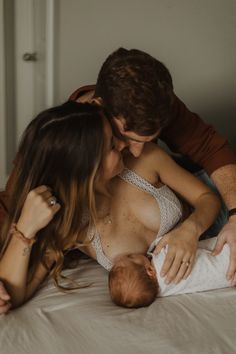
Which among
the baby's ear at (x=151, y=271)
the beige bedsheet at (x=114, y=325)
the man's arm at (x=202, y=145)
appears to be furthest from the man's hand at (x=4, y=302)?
the man's arm at (x=202, y=145)

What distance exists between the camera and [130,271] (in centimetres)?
129

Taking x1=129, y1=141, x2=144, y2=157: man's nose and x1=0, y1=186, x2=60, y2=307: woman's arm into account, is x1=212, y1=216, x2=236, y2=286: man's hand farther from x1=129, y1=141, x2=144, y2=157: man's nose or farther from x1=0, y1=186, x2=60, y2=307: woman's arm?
x1=0, y1=186, x2=60, y2=307: woman's arm

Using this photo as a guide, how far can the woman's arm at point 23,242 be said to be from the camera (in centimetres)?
122

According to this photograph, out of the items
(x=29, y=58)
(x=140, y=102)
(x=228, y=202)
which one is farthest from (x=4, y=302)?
(x=29, y=58)

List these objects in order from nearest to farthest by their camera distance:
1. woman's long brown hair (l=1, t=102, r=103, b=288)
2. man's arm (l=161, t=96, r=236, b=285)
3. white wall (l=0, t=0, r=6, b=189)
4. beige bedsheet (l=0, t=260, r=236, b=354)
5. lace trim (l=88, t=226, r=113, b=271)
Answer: beige bedsheet (l=0, t=260, r=236, b=354)
woman's long brown hair (l=1, t=102, r=103, b=288)
lace trim (l=88, t=226, r=113, b=271)
man's arm (l=161, t=96, r=236, b=285)
white wall (l=0, t=0, r=6, b=189)

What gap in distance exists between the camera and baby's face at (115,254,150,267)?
1.33 meters

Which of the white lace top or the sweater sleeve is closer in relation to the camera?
the white lace top

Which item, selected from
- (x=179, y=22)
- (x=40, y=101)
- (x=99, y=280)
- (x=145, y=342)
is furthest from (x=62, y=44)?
(x=145, y=342)

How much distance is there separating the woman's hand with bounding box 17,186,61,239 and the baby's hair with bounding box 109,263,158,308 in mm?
249

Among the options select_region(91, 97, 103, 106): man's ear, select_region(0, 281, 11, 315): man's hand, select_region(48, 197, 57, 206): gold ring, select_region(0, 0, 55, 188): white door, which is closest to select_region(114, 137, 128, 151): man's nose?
select_region(91, 97, 103, 106): man's ear

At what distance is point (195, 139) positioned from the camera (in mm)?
1663

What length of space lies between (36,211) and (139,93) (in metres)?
0.40

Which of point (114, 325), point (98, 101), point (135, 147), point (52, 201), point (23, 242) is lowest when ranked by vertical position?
point (114, 325)

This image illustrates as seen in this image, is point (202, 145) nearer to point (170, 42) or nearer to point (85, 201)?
point (85, 201)
